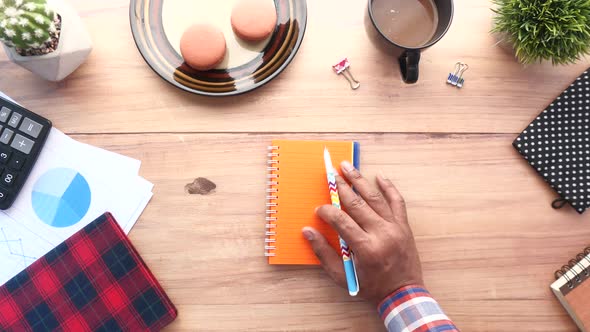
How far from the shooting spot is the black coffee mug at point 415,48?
64cm

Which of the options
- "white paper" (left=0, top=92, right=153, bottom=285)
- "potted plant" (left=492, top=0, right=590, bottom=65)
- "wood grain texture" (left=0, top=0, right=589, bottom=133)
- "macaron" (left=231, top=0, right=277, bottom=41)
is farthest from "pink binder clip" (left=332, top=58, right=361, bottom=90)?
"white paper" (left=0, top=92, right=153, bottom=285)

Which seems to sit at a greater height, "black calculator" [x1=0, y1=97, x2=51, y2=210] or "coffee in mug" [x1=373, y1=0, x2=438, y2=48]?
"coffee in mug" [x1=373, y1=0, x2=438, y2=48]

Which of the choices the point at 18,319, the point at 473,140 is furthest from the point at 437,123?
the point at 18,319

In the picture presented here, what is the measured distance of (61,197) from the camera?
0.68 meters

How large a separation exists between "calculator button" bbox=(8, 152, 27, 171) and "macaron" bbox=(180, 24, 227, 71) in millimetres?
296

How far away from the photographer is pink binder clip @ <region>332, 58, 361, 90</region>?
0.71 m

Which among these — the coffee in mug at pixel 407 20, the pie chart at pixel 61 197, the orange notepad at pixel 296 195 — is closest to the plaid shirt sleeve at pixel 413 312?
the orange notepad at pixel 296 195

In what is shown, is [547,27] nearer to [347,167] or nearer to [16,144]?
[347,167]

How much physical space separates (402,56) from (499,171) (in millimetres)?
255

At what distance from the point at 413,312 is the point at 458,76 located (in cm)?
39

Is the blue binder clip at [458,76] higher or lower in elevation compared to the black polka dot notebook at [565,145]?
higher

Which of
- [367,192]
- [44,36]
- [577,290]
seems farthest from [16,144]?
[577,290]

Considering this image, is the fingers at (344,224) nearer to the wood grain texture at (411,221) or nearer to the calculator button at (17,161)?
the wood grain texture at (411,221)

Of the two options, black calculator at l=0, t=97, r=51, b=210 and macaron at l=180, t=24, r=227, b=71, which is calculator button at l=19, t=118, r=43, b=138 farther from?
macaron at l=180, t=24, r=227, b=71
